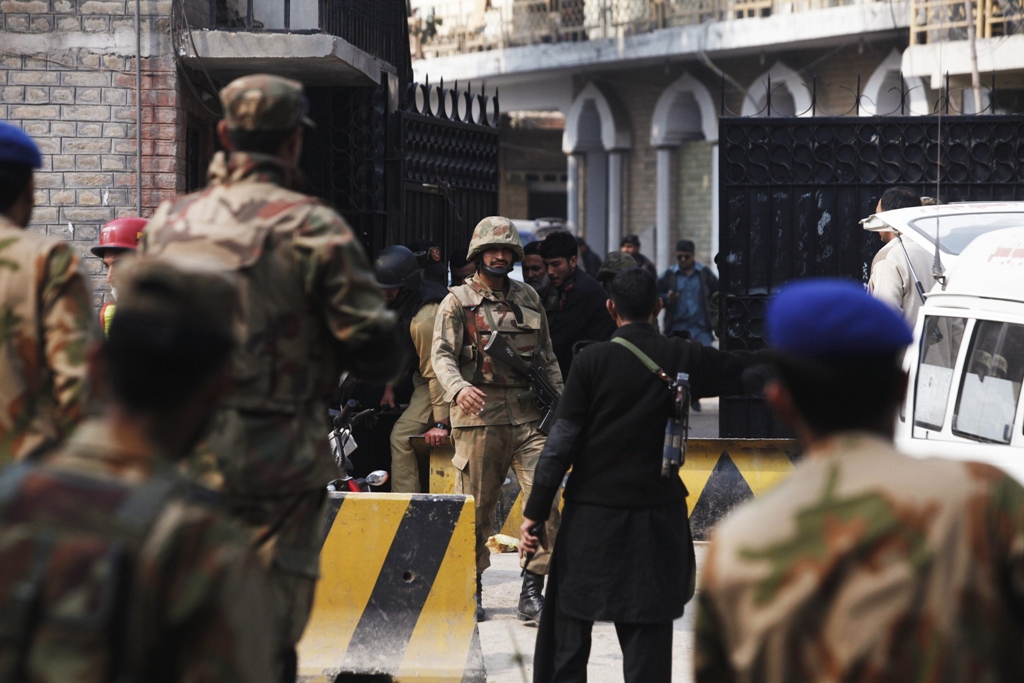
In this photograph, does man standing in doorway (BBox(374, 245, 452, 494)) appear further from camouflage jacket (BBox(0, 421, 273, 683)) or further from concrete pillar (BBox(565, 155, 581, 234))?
concrete pillar (BBox(565, 155, 581, 234))

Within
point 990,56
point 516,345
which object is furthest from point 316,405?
point 990,56

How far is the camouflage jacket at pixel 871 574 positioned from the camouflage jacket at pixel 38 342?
1.66m

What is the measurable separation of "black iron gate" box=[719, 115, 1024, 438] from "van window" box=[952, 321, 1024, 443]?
13.5 feet

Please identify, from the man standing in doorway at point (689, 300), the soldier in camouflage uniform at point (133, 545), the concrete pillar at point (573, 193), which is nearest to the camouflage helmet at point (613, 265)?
the man standing in doorway at point (689, 300)

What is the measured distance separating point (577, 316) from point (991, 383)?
10.5 ft

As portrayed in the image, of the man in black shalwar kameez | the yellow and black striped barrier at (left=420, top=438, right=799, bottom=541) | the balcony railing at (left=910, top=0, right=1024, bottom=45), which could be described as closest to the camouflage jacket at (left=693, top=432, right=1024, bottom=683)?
the man in black shalwar kameez

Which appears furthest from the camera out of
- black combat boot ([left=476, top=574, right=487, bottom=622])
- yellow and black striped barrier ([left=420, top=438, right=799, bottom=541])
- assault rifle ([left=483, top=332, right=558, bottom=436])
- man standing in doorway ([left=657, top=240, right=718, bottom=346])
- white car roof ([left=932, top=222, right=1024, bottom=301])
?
man standing in doorway ([left=657, top=240, right=718, bottom=346])

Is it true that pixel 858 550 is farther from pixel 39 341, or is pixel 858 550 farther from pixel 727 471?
pixel 727 471

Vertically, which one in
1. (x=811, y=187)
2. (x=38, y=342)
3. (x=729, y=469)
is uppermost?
(x=811, y=187)

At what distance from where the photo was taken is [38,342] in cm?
306

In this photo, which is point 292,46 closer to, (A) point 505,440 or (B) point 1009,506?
(A) point 505,440

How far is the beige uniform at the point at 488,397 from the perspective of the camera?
21.1 feet

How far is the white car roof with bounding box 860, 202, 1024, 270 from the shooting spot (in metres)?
6.84

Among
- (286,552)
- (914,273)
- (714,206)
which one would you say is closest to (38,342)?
(286,552)
